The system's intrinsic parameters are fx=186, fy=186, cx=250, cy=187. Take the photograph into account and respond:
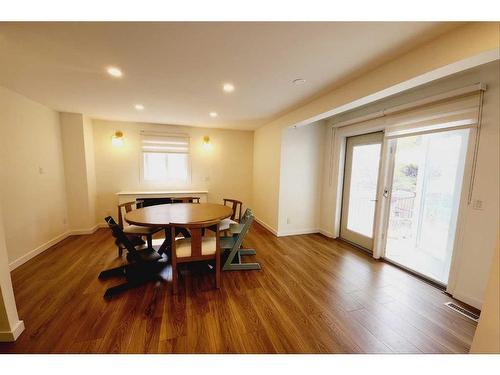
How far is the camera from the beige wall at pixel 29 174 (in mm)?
2385

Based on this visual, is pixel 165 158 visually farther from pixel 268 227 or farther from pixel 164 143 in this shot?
pixel 268 227

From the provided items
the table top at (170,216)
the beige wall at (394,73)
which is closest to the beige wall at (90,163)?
the table top at (170,216)

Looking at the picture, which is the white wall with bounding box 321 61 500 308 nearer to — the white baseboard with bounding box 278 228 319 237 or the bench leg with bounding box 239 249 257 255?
the white baseboard with bounding box 278 228 319 237

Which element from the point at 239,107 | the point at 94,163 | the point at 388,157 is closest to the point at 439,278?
the point at 388,157

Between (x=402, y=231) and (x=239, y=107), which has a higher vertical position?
(x=239, y=107)

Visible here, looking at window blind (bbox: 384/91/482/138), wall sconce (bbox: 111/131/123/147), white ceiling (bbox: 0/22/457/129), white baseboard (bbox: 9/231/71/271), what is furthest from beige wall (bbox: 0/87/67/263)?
window blind (bbox: 384/91/482/138)

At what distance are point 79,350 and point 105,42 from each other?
91.0 inches

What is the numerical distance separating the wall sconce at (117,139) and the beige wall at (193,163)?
0.09 m

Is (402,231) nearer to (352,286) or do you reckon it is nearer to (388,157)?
(388,157)

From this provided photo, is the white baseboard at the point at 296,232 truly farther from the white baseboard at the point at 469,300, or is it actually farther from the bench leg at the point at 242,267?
the white baseboard at the point at 469,300

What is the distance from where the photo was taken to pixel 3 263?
138 centimetres

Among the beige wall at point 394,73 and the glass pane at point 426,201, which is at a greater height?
the beige wall at point 394,73

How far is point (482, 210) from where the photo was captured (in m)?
1.80

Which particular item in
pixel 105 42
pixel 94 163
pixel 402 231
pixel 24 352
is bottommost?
pixel 24 352
